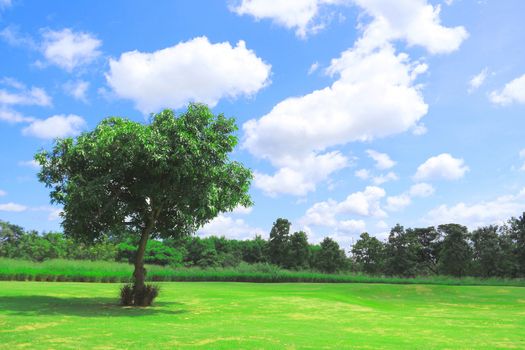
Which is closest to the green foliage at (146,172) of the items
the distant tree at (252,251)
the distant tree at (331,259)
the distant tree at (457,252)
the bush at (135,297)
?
the bush at (135,297)

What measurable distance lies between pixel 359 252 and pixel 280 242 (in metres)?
12.3

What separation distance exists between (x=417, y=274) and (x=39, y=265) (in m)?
49.2

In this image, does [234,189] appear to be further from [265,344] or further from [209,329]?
[265,344]

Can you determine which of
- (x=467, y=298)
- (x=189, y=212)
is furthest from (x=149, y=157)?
(x=467, y=298)

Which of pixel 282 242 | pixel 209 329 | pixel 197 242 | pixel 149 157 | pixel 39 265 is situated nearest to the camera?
pixel 209 329

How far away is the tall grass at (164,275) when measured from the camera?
4575 cm

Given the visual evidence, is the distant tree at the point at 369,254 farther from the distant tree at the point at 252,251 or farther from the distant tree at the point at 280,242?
the distant tree at the point at 252,251

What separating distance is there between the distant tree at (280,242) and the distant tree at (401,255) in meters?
15.1

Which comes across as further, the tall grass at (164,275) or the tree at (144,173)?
the tall grass at (164,275)

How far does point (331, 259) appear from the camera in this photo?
227 ft

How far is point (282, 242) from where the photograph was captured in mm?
72188

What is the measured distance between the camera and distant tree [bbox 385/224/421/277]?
217ft

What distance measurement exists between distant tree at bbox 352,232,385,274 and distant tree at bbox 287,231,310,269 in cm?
772

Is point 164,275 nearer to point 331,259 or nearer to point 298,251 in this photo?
point 298,251
